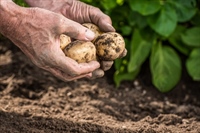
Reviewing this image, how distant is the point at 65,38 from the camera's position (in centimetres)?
268

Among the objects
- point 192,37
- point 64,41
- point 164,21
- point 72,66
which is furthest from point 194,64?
point 72,66

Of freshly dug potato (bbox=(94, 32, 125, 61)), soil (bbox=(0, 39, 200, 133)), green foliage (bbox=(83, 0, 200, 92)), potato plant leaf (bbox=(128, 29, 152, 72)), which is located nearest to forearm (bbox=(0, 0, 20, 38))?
freshly dug potato (bbox=(94, 32, 125, 61))

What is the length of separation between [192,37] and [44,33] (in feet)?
5.73

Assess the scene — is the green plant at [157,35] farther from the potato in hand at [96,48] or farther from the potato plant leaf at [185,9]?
the potato in hand at [96,48]

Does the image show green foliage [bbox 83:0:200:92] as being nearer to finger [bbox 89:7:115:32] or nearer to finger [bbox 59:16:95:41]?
finger [bbox 89:7:115:32]

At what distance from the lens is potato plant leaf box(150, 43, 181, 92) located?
3.88 m

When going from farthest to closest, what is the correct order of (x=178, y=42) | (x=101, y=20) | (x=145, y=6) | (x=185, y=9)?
1. (x=178, y=42)
2. (x=185, y=9)
3. (x=145, y=6)
4. (x=101, y=20)

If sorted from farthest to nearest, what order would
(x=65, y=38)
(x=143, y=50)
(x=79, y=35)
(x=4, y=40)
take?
(x=4, y=40) → (x=143, y=50) → (x=65, y=38) → (x=79, y=35)

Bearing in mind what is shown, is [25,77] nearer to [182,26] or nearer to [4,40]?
[4,40]

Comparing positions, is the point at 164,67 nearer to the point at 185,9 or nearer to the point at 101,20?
the point at 185,9

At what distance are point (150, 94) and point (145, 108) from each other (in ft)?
1.21

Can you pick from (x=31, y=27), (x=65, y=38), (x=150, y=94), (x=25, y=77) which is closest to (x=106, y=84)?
(x=150, y=94)

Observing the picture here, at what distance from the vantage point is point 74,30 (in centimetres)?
241

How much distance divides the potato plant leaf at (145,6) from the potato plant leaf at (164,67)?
451mm
